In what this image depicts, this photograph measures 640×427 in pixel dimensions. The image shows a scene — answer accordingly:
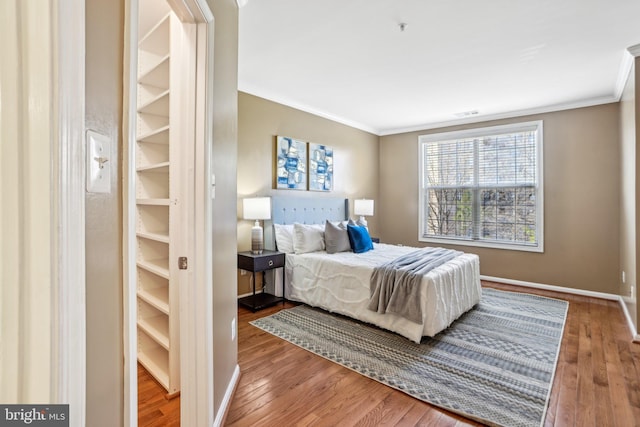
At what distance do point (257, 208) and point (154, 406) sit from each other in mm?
2099

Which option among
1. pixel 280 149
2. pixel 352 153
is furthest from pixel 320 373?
pixel 352 153

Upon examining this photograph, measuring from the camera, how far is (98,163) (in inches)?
24.4

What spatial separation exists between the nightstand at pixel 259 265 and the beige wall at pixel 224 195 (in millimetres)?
1273

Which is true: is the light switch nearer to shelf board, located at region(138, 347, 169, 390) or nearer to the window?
shelf board, located at region(138, 347, 169, 390)

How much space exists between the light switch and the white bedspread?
2.52 m

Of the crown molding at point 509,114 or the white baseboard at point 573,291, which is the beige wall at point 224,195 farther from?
the crown molding at point 509,114

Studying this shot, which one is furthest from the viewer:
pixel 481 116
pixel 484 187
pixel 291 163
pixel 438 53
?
pixel 484 187

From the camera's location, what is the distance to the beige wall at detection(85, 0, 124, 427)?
0.61 m

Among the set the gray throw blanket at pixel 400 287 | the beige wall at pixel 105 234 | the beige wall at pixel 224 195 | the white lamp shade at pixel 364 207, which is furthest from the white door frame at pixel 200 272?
the white lamp shade at pixel 364 207

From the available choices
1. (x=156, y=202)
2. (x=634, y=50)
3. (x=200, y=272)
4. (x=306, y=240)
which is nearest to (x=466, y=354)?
(x=306, y=240)

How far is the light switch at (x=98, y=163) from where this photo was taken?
0.60 metres

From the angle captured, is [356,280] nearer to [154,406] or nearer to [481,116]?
[154,406]


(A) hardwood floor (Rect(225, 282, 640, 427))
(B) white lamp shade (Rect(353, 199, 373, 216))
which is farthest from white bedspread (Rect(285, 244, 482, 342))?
(B) white lamp shade (Rect(353, 199, 373, 216))
